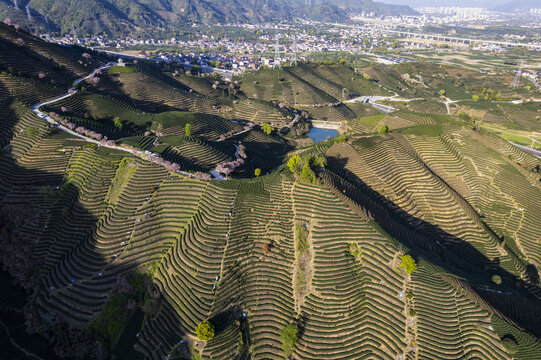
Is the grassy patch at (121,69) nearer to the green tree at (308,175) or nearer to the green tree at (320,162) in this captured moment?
the green tree at (320,162)

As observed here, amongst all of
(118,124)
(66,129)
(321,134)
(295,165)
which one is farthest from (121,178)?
(321,134)

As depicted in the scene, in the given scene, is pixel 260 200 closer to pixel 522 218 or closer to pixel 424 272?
pixel 424 272

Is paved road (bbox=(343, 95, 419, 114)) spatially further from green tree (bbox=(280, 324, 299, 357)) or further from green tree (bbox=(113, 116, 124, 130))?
green tree (bbox=(280, 324, 299, 357))

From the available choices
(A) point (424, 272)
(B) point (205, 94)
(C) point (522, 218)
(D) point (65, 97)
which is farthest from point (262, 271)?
(B) point (205, 94)

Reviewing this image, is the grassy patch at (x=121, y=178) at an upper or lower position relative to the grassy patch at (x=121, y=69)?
lower

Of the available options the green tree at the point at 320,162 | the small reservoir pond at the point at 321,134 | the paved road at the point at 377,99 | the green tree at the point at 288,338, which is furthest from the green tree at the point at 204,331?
the paved road at the point at 377,99

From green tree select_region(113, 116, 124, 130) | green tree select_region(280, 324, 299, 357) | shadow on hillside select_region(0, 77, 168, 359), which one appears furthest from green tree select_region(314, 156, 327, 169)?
green tree select_region(113, 116, 124, 130)

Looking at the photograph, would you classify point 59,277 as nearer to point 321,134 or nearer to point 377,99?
point 321,134
